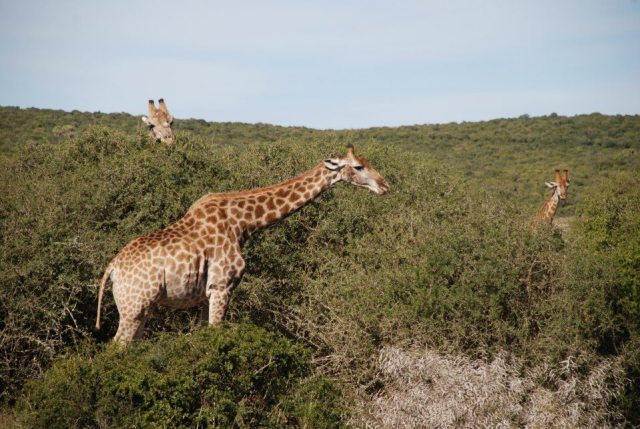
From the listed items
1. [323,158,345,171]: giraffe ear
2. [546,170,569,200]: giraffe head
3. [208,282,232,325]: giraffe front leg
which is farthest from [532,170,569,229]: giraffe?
[208,282,232,325]: giraffe front leg

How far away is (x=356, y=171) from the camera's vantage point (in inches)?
463

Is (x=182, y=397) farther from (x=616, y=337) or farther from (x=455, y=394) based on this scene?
(x=616, y=337)

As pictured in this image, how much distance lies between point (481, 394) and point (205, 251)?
3913 mm

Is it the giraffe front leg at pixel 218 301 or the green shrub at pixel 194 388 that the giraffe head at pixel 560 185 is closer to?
the giraffe front leg at pixel 218 301

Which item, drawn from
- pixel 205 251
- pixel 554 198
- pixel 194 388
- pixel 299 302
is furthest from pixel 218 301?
pixel 554 198

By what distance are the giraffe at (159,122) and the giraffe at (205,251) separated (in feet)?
19.1

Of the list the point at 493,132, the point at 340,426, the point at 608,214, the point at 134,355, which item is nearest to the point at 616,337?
the point at 340,426

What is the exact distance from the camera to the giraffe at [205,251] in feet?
34.6

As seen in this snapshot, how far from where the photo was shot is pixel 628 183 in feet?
74.6

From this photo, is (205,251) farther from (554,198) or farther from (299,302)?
(554,198)

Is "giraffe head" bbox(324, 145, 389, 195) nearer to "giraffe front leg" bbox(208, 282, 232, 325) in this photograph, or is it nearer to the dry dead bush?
"giraffe front leg" bbox(208, 282, 232, 325)

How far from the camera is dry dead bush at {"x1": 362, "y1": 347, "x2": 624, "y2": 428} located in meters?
9.47

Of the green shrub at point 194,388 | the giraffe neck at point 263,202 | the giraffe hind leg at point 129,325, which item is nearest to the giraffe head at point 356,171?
the giraffe neck at point 263,202

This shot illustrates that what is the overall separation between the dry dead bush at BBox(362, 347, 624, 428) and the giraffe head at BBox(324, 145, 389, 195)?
2.45 metres
